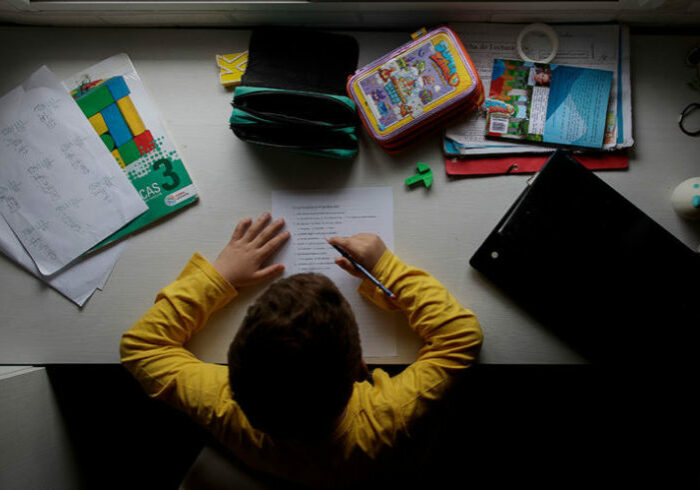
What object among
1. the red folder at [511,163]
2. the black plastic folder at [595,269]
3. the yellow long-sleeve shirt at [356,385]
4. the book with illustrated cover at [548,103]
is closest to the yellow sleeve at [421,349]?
the yellow long-sleeve shirt at [356,385]

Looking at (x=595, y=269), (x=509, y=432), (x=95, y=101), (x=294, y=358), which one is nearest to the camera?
(x=294, y=358)

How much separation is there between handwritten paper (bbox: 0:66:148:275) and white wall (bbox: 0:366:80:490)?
0.21 m

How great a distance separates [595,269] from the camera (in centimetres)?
77

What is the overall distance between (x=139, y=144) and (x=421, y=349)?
0.66m

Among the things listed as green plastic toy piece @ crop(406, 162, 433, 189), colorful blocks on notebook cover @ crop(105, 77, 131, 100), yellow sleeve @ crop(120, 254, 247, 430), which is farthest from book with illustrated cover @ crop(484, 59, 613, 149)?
colorful blocks on notebook cover @ crop(105, 77, 131, 100)

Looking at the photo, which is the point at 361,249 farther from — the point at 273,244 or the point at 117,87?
the point at 117,87

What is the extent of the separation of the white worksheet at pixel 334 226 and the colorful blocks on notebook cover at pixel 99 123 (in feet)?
1.17

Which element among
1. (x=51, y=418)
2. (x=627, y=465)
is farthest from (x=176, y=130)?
(x=627, y=465)

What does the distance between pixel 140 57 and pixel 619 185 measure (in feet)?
3.14

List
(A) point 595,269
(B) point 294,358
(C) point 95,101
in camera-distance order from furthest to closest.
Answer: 1. (C) point 95,101
2. (A) point 595,269
3. (B) point 294,358

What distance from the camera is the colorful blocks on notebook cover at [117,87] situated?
0.87 metres

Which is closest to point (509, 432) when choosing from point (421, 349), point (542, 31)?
point (421, 349)

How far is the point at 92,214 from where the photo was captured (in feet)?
2.79

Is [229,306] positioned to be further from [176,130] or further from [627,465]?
[627,465]
